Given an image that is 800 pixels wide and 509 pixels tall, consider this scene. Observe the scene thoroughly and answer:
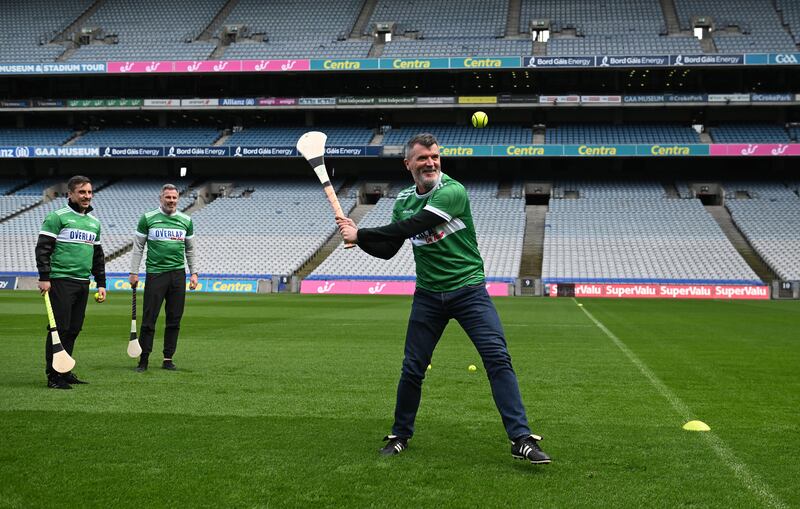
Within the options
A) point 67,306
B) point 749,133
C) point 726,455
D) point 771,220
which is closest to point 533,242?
point 771,220

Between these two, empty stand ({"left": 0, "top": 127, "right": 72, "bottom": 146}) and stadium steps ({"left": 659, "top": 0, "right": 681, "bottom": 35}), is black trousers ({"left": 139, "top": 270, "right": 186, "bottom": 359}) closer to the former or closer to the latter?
stadium steps ({"left": 659, "top": 0, "right": 681, "bottom": 35})

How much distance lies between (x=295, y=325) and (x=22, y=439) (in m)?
12.2

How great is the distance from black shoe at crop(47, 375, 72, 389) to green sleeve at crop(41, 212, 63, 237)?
1622mm

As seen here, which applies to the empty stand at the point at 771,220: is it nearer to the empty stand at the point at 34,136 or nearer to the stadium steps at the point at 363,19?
the stadium steps at the point at 363,19

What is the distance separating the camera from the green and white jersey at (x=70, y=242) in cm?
909

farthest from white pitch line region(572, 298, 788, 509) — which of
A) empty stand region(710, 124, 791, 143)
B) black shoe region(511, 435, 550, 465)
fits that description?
empty stand region(710, 124, 791, 143)

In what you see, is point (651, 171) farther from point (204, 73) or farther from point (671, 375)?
point (671, 375)

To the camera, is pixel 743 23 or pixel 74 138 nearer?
pixel 743 23

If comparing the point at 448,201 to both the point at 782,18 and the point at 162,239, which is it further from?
the point at 782,18

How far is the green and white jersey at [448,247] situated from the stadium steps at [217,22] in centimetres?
4972

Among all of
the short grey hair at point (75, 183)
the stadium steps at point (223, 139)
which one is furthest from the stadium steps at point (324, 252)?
the short grey hair at point (75, 183)

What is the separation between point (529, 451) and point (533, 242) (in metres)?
39.6

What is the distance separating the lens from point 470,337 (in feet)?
18.5

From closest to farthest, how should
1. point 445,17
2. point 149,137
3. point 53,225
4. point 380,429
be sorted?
point 380,429, point 53,225, point 149,137, point 445,17
